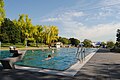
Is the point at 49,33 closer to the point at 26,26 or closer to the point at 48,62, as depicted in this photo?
the point at 26,26

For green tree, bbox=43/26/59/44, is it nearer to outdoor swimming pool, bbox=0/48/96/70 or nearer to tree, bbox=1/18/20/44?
tree, bbox=1/18/20/44

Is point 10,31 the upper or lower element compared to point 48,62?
upper

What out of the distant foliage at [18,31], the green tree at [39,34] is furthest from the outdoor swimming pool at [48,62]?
the green tree at [39,34]

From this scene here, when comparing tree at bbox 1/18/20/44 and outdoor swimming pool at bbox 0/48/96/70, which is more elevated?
tree at bbox 1/18/20/44

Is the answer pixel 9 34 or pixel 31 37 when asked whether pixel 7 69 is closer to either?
pixel 9 34

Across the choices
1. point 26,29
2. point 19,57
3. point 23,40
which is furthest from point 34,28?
point 19,57

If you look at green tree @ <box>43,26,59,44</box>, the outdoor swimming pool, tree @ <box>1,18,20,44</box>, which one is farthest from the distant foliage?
the outdoor swimming pool

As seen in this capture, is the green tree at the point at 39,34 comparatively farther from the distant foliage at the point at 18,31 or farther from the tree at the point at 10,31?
the tree at the point at 10,31

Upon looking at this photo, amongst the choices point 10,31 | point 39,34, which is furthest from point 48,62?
point 39,34

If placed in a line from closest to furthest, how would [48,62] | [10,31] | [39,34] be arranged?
[48,62] < [10,31] < [39,34]

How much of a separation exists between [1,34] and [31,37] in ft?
39.1

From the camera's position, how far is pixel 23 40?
2432 inches

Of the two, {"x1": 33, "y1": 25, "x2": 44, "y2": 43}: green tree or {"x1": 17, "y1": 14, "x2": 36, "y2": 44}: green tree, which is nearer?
{"x1": 17, "y1": 14, "x2": 36, "y2": 44}: green tree

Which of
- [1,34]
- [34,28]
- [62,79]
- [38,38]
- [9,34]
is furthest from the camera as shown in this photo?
[38,38]
